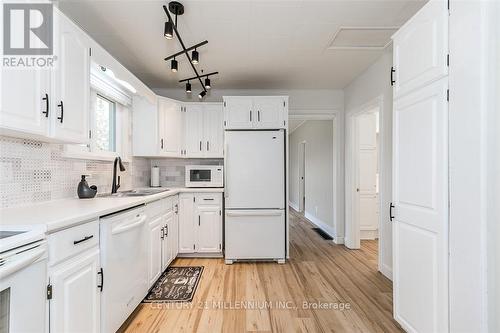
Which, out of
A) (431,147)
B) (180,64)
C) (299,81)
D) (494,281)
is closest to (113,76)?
(180,64)

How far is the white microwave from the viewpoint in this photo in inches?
147

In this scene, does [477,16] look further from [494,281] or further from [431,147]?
[494,281]

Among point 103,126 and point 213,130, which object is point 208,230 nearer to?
point 213,130

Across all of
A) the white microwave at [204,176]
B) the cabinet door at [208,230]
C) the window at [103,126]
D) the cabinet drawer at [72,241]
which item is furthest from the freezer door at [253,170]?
the cabinet drawer at [72,241]

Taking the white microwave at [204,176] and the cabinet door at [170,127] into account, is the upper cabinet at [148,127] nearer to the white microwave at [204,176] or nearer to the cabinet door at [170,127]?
the cabinet door at [170,127]

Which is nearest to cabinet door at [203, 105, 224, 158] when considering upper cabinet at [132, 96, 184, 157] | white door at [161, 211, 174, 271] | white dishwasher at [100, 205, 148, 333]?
upper cabinet at [132, 96, 184, 157]

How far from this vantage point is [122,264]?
71.7 inches

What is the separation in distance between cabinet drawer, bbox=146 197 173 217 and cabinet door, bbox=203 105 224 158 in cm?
106

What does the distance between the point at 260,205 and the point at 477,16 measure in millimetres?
2613

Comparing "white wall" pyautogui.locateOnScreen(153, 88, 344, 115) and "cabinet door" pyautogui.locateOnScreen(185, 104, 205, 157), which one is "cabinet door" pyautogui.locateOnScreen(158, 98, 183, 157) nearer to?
"cabinet door" pyautogui.locateOnScreen(185, 104, 205, 157)

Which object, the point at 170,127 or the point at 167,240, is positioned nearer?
the point at 167,240

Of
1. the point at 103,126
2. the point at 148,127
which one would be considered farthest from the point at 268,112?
the point at 103,126

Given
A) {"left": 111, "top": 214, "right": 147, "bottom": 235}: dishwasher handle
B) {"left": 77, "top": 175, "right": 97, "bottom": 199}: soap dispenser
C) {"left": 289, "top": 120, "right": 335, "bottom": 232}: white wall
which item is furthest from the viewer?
{"left": 289, "top": 120, "right": 335, "bottom": 232}: white wall

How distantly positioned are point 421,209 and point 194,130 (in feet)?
10.1
